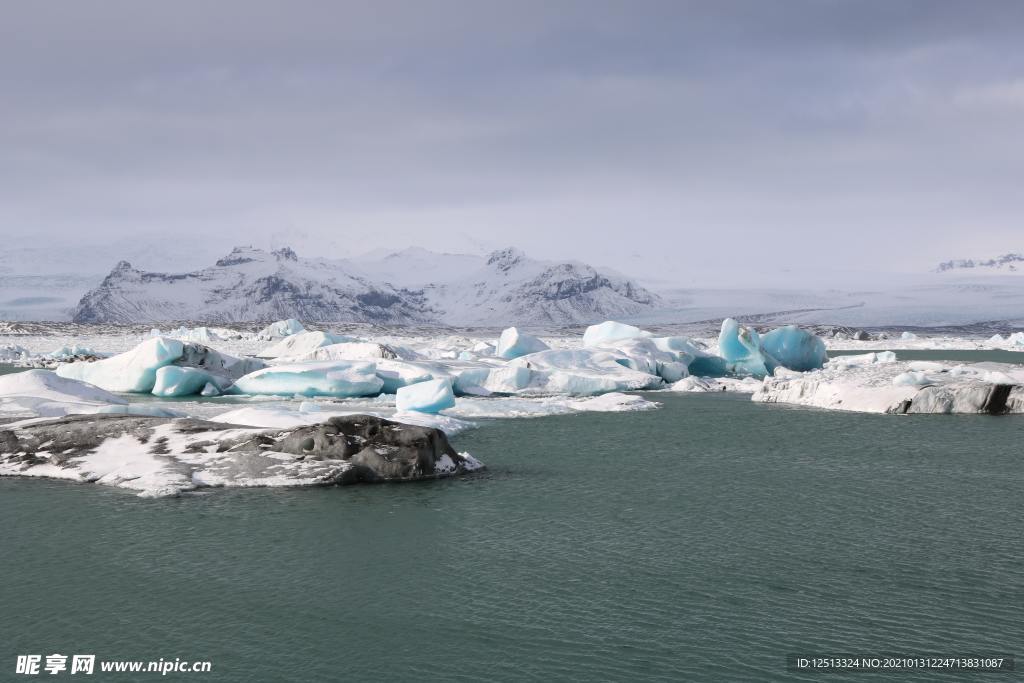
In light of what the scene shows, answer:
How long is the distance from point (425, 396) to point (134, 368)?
44.6 feet

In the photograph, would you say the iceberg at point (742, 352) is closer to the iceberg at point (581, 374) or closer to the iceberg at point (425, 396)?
the iceberg at point (581, 374)

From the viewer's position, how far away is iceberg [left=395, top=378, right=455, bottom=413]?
78.4ft

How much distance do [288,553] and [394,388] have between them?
21.0 m

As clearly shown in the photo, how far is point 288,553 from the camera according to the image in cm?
1052

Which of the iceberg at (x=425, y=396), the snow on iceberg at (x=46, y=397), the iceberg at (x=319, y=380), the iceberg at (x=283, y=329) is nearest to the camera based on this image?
the snow on iceberg at (x=46, y=397)

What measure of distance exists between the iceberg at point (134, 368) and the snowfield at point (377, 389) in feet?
0.17

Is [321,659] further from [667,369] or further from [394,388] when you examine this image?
[667,369]

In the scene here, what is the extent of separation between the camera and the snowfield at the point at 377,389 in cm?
1446

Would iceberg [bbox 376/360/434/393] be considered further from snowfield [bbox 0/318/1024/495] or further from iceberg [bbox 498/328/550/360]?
iceberg [bbox 498/328/550/360]

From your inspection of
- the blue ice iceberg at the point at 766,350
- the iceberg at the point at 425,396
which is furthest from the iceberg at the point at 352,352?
the blue ice iceberg at the point at 766,350

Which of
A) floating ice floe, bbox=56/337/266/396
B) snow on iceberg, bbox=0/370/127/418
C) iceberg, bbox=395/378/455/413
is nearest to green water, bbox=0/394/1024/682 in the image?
snow on iceberg, bbox=0/370/127/418

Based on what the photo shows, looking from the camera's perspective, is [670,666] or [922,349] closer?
[670,666]

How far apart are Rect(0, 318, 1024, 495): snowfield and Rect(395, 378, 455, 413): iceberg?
4cm

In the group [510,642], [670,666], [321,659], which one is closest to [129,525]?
[321,659]
